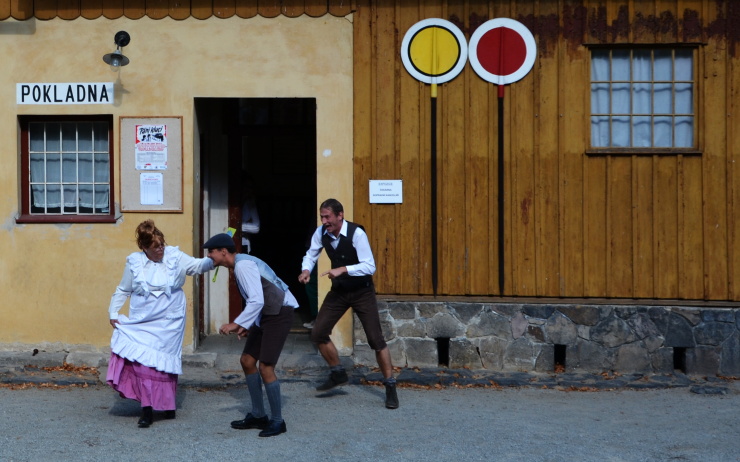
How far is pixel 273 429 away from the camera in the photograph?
276 inches

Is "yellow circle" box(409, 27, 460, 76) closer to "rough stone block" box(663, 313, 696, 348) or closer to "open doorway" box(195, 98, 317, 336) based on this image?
"open doorway" box(195, 98, 317, 336)

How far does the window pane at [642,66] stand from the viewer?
9750mm

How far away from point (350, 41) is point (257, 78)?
110 cm

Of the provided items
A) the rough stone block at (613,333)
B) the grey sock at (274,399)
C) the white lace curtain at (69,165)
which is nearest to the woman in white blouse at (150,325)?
the grey sock at (274,399)

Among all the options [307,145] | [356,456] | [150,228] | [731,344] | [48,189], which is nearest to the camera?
[356,456]

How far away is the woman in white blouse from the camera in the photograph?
739 cm

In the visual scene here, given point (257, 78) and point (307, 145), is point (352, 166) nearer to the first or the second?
point (257, 78)

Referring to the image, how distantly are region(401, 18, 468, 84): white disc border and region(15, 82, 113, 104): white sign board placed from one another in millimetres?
3251

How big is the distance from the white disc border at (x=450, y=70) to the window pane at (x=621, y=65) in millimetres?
1607

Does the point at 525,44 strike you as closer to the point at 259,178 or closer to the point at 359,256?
the point at 359,256

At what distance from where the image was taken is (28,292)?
9.95m

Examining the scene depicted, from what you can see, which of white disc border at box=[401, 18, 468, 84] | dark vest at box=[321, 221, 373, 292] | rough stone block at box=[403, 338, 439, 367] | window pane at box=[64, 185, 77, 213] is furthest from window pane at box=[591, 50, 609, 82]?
window pane at box=[64, 185, 77, 213]

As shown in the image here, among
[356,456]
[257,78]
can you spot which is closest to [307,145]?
[257,78]

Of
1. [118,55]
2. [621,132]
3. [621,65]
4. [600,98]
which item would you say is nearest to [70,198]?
[118,55]
